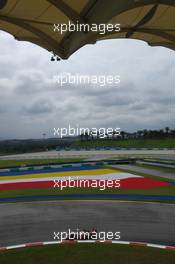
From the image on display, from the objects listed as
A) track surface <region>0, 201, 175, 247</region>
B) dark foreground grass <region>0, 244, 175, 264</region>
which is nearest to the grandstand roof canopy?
Answer: dark foreground grass <region>0, 244, 175, 264</region>

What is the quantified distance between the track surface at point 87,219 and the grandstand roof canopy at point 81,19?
8.81 meters

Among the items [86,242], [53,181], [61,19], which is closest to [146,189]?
[53,181]

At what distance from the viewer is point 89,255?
40.2ft

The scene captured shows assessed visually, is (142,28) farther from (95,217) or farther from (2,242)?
(95,217)

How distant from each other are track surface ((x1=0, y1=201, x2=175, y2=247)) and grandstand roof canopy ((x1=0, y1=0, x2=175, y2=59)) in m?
8.81

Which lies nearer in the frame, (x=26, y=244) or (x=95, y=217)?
(x=26, y=244)

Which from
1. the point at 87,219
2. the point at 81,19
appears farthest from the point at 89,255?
the point at 81,19

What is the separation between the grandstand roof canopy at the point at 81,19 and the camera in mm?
6022

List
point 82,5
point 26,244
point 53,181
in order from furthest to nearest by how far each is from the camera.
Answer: point 53,181 < point 26,244 < point 82,5

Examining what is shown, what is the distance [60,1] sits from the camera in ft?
21.2

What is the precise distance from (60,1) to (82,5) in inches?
17.8

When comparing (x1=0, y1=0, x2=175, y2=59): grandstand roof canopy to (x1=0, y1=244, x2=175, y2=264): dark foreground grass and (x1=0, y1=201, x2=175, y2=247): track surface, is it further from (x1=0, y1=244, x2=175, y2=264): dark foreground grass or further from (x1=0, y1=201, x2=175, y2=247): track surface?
(x1=0, y1=201, x2=175, y2=247): track surface

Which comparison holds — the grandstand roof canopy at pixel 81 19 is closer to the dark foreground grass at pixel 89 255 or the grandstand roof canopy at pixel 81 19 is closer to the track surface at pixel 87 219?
the dark foreground grass at pixel 89 255

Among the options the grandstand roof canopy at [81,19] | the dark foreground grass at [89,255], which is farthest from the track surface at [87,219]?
the grandstand roof canopy at [81,19]
